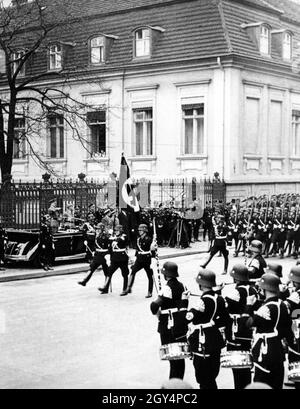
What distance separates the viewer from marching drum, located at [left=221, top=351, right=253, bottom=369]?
7.72 metres

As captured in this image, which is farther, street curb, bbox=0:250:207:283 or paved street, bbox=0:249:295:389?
street curb, bbox=0:250:207:283

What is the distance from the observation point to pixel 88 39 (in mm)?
33375

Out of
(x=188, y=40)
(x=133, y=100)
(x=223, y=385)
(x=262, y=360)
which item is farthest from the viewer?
(x=133, y=100)

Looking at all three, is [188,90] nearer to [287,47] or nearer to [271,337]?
[287,47]

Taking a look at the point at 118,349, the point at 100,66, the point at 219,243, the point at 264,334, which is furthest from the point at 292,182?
the point at 264,334

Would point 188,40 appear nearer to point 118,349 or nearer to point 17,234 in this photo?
point 17,234

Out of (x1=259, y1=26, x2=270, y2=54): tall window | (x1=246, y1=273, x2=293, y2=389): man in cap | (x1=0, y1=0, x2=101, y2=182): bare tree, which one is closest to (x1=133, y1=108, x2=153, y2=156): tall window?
(x1=0, y1=0, x2=101, y2=182): bare tree

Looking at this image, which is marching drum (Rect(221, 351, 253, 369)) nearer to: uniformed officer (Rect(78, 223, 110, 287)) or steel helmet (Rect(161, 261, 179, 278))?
steel helmet (Rect(161, 261, 179, 278))

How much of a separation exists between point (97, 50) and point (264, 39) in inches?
328

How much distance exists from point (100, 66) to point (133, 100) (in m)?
2.61

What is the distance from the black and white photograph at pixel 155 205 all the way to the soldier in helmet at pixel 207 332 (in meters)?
0.02

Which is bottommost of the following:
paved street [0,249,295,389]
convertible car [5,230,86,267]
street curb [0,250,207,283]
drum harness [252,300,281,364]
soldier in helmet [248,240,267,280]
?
street curb [0,250,207,283]

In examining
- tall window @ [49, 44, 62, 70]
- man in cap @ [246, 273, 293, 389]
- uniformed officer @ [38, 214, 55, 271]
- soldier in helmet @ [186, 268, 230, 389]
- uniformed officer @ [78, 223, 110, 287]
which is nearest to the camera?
man in cap @ [246, 273, 293, 389]

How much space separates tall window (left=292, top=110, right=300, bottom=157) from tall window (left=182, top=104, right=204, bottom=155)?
238 inches
